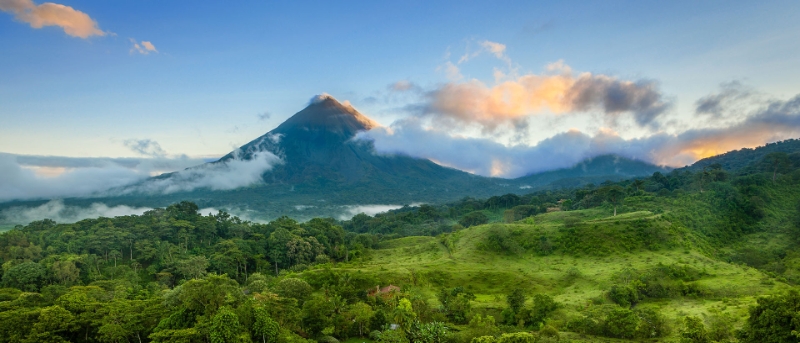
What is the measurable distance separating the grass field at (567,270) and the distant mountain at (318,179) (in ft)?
270

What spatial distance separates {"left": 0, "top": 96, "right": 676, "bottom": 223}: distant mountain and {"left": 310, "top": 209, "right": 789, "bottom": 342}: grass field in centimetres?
8235

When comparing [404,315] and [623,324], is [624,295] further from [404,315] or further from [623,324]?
[404,315]

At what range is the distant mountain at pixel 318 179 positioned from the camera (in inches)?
5226

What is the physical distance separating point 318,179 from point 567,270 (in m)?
128

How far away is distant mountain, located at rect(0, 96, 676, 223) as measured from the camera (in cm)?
13275

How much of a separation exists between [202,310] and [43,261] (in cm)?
3067

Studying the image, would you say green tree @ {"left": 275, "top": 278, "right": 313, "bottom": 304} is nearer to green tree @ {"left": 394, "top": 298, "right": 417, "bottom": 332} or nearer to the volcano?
green tree @ {"left": 394, "top": 298, "right": 417, "bottom": 332}

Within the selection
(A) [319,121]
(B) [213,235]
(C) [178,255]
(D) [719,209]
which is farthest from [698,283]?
(A) [319,121]

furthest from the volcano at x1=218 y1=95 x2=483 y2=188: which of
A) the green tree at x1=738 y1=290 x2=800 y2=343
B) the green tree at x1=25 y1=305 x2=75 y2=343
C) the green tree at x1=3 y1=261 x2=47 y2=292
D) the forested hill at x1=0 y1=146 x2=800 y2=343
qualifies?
the green tree at x1=738 y1=290 x2=800 y2=343

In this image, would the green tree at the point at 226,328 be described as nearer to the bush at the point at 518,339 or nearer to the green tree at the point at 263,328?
the green tree at the point at 263,328

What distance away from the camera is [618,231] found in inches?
1955

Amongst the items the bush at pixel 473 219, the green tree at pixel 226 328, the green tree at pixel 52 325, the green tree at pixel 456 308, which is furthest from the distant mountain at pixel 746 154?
the green tree at pixel 52 325

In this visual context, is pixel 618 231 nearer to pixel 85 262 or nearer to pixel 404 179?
pixel 85 262

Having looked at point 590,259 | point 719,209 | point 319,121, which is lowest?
point 590,259
